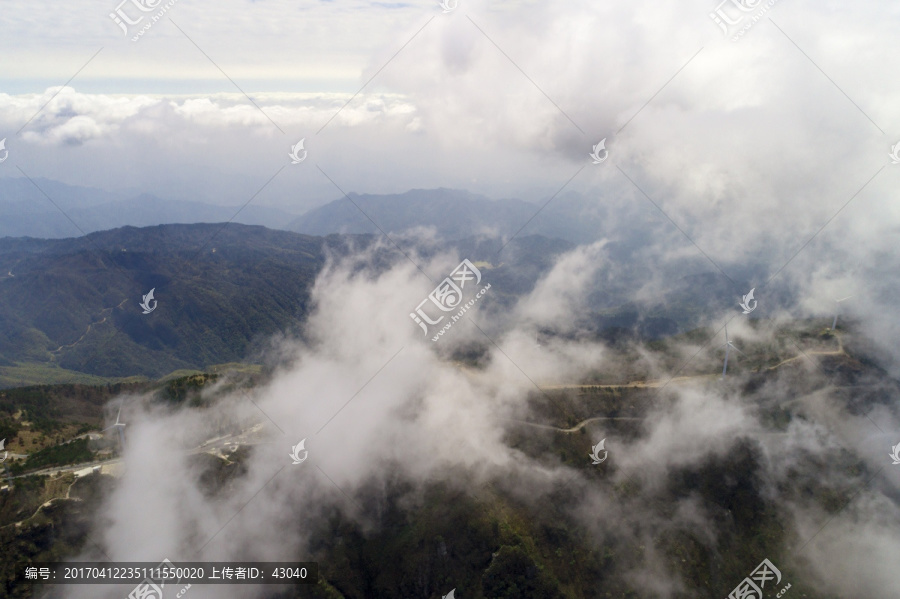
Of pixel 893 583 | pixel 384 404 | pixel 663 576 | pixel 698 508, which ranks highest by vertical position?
pixel 384 404

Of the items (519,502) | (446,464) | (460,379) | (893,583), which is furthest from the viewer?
(460,379)

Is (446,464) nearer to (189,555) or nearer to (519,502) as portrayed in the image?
(519,502)

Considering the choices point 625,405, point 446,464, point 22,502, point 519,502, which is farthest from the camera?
point 625,405

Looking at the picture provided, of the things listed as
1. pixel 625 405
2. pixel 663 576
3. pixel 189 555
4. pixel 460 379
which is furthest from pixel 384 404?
pixel 663 576

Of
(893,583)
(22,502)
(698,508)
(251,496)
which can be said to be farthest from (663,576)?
(22,502)

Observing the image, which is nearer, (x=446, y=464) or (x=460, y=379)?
(x=446, y=464)

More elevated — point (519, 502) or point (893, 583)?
point (519, 502)

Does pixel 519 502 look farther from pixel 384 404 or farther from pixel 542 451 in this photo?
pixel 384 404

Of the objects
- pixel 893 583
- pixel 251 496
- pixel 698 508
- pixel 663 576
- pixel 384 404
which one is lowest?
pixel 893 583

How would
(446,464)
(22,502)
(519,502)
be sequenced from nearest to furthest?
(22,502), (519,502), (446,464)
